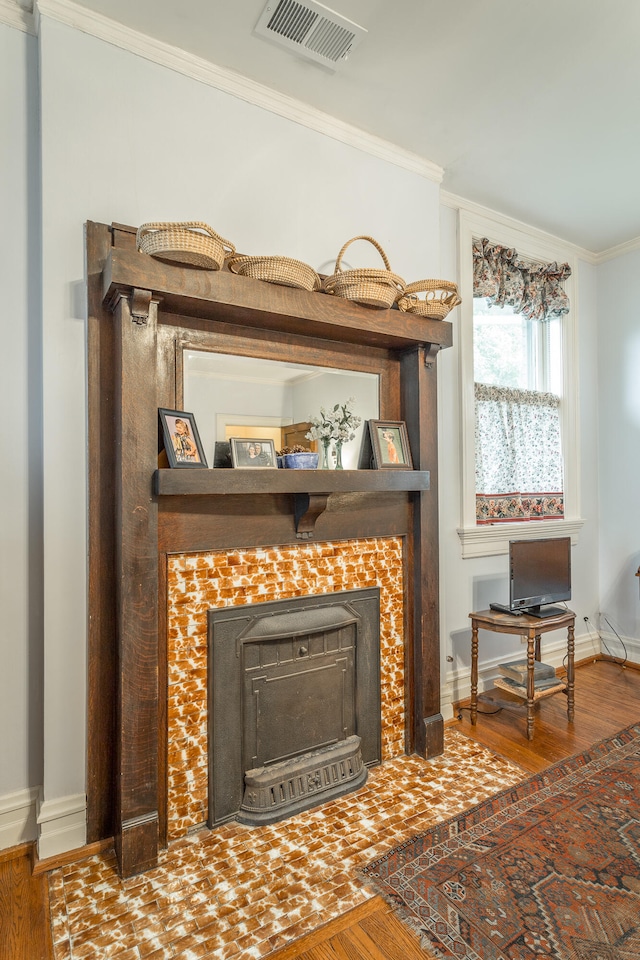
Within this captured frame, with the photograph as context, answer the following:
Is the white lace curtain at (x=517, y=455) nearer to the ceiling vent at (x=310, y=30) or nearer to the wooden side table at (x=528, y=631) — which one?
the wooden side table at (x=528, y=631)

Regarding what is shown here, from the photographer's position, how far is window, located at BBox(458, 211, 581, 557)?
10.3ft

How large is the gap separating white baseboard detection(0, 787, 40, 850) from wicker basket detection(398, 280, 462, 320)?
7.84ft

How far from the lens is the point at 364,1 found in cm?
Result: 180

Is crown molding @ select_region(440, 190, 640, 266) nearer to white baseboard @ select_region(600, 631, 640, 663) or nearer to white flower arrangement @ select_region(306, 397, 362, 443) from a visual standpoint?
white flower arrangement @ select_region(306, 397, 362, 443)

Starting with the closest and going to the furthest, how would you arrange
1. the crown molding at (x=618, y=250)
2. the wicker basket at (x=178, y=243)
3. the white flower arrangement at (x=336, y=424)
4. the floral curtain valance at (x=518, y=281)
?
the wicker basket at (x=178, y=243)
the white flower arrangement at (x=336, y=424)
the floral curtain valance at (x=518, y=281)
the crown molding at (x=618, y=250)

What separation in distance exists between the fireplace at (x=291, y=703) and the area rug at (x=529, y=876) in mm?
441

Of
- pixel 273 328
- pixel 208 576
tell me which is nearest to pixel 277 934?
pixel 208 576

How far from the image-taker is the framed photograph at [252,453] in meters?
2.02

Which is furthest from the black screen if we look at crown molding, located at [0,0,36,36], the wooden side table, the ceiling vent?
crown molding, located at [0,0,36,36]

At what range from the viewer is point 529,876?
5.66 ft

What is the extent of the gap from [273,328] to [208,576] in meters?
1.03

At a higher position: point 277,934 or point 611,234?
point 611,234

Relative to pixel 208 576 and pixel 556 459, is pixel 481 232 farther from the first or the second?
pixel 208 576

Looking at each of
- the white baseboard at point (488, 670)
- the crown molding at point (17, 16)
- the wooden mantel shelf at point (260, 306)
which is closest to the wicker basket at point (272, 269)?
the wooden mantel shelf at point (260, 306)
